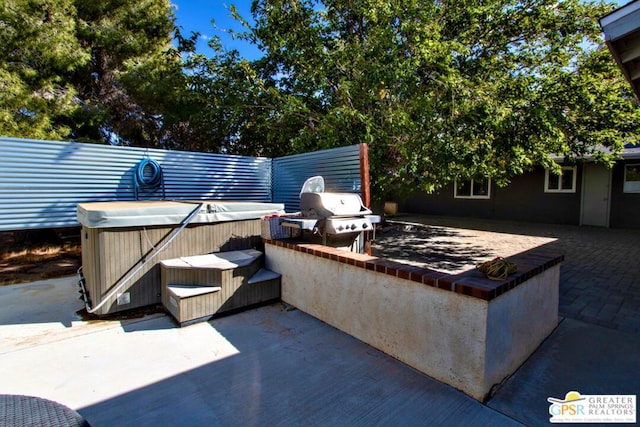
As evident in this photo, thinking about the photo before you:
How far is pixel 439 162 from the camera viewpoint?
5.45 meters

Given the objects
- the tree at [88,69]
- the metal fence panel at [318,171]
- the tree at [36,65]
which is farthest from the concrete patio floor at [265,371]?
the tree at [88,69]

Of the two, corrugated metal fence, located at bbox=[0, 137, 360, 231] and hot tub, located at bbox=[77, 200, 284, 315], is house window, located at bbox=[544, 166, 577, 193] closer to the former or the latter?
corrugated metal fence, located at bbox=[0, 137, 360, 231]

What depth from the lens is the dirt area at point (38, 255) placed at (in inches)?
194

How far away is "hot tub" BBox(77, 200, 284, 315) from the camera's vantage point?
322 centimetres

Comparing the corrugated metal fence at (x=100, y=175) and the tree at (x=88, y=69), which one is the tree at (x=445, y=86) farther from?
the tree at (x=88, y=69)

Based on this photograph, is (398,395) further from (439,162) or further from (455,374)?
(439,162)

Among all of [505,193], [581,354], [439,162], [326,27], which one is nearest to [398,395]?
[581,354]

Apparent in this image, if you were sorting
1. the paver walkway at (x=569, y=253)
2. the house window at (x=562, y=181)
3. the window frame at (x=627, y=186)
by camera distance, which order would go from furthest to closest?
the house window at (x=562, y=181), the window frame at (x=627, y=186), the paver walkway at (x=569, y=253)

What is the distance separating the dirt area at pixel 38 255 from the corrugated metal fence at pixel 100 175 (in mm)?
1155

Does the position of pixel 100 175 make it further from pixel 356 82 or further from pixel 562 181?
pixel 562 181

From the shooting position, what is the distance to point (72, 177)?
174 inches

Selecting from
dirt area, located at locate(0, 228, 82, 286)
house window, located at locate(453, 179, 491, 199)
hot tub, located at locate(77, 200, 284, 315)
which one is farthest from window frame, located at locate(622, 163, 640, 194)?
dirt area, located at locate(0, 228, 82, 286)

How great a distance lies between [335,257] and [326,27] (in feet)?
18.8

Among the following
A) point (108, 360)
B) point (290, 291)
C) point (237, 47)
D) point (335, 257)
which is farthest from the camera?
point (237, 47)
